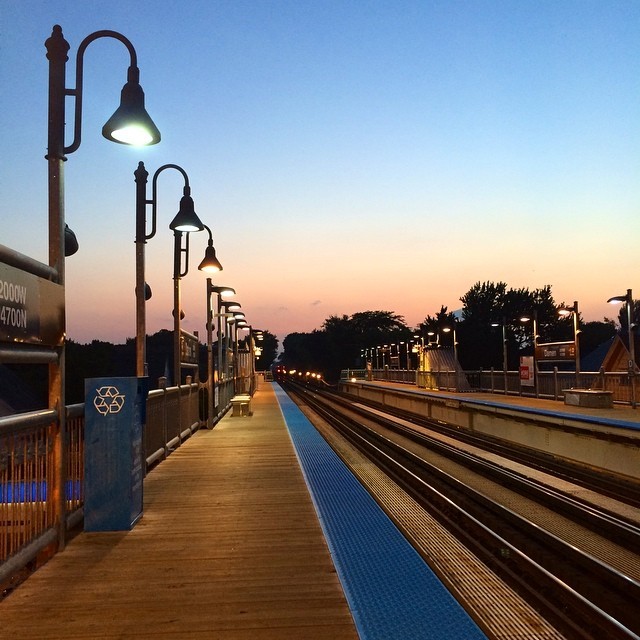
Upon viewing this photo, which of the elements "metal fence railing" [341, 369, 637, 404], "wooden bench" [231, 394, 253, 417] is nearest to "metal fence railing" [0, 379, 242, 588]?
"metal fence railing" [341, 369, 637, 404]

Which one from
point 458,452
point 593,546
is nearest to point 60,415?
point 593,546

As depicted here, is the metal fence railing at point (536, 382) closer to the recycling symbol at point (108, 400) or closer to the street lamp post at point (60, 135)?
the recycling symbol at point (108, 400)

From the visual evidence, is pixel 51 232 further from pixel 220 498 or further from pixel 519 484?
pixel 519 484

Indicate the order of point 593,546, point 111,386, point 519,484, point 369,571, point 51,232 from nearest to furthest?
point 369,571
point 51,232
point 111,386
point 593,546
point 519,484

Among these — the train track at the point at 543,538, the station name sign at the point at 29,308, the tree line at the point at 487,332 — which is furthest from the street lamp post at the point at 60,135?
the tree line at the point at 487,332

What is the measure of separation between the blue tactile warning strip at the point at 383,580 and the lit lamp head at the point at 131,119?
4727 mm

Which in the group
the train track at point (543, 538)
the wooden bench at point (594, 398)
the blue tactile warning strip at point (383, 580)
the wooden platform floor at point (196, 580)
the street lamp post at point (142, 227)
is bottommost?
the train track at point (543, 538)

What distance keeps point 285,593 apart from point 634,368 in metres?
20.3

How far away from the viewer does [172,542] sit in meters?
6.86

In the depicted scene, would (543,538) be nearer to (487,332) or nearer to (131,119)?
(131,119)

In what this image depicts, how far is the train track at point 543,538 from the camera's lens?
6297 millimetres

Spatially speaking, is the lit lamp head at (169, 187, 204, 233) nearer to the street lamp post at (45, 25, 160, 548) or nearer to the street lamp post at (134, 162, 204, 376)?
the street lamp post at (134, 162, 204, 376)

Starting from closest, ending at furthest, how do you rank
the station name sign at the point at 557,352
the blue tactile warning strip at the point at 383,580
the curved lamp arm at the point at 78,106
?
the blue tactile warning strip at the point at 383,580 < the curved lamp arm at the point at 78,106 < the station name sign at the point at 557,352

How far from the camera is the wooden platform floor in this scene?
4586 mm
